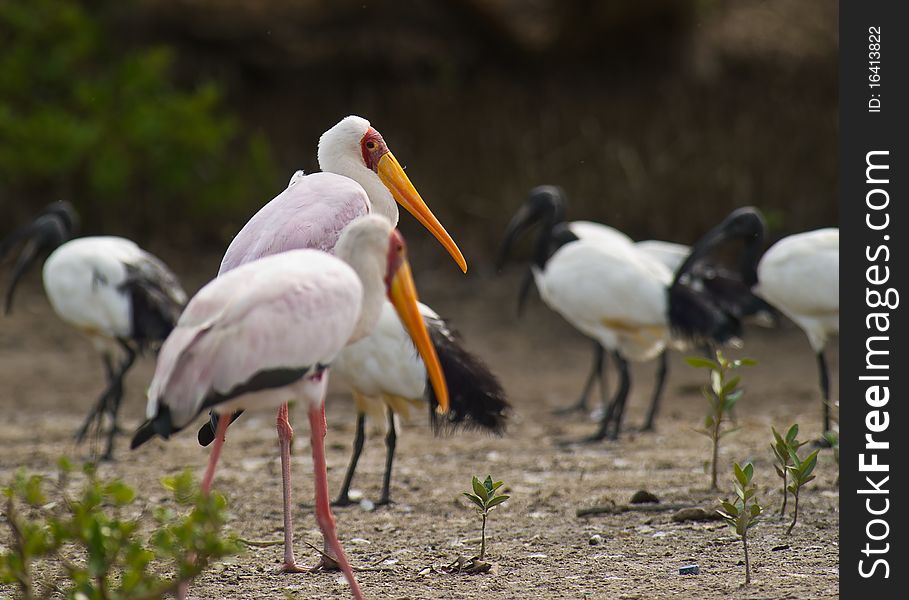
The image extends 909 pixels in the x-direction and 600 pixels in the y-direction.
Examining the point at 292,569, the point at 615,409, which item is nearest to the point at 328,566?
the point at 292,569

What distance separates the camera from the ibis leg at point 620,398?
797cm

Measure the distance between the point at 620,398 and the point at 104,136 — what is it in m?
6.77

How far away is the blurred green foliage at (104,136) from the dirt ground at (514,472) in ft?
4.44

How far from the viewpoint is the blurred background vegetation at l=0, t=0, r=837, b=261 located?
1259 cm

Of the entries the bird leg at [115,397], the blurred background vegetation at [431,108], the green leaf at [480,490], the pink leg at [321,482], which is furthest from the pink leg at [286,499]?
the blurred background vegetation at [431,108]

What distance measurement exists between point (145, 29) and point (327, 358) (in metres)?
12.8

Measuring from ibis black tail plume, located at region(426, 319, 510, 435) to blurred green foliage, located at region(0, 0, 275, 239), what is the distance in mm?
6769

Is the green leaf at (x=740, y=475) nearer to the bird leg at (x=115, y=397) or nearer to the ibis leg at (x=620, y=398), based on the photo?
the ibis leg at (x=620, y=398)

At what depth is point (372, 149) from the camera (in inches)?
215

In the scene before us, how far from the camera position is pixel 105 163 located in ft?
41.0

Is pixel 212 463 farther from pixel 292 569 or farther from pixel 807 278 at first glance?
pixel 807 278

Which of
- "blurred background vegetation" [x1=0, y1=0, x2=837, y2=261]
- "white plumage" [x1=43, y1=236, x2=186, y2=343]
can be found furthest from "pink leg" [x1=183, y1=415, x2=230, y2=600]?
"blurred background vegetation" [x1=0, y1=0, x2=837, y2=261]

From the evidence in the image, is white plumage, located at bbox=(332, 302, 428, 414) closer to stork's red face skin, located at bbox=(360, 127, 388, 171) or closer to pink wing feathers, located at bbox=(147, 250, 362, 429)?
stork's red face skin, located at bbox=(360, 127, 388, 171)

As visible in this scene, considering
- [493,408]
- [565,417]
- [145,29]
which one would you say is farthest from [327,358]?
[145,29]
